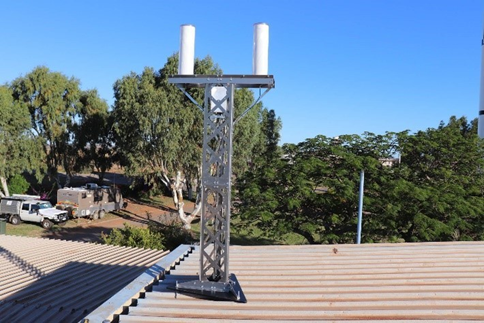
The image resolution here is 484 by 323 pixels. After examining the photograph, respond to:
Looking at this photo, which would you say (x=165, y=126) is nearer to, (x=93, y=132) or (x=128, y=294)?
(x=93, y=132)

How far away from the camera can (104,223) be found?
2591 centimetres

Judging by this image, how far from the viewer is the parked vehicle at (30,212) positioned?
74.9ft

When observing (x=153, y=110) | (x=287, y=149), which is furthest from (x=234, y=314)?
(x=153, y=110)

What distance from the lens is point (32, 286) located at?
779 cm

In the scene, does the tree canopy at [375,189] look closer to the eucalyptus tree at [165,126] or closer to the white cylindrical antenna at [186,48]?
the eucalyptus tree at [165,126]

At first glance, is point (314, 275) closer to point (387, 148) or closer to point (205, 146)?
point (205, 146)

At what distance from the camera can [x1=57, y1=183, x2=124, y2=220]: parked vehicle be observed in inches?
947

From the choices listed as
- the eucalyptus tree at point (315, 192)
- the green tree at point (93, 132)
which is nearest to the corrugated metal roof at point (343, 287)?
the eucalyptus tree at point (315, 192)

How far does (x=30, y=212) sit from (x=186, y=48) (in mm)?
22261

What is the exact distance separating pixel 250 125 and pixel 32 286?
61.1 feet

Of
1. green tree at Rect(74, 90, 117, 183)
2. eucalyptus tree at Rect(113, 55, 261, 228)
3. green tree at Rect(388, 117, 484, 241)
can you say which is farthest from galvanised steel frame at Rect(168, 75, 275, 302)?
green tree at Rect(74, 90, 117, 183)

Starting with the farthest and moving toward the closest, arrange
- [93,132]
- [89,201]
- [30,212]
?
[93,132] → [89,201] → [30,212]

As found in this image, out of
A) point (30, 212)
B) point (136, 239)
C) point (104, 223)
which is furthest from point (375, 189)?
point (30, 212)

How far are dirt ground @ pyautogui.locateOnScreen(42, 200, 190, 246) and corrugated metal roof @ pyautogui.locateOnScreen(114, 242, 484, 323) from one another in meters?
15.8
